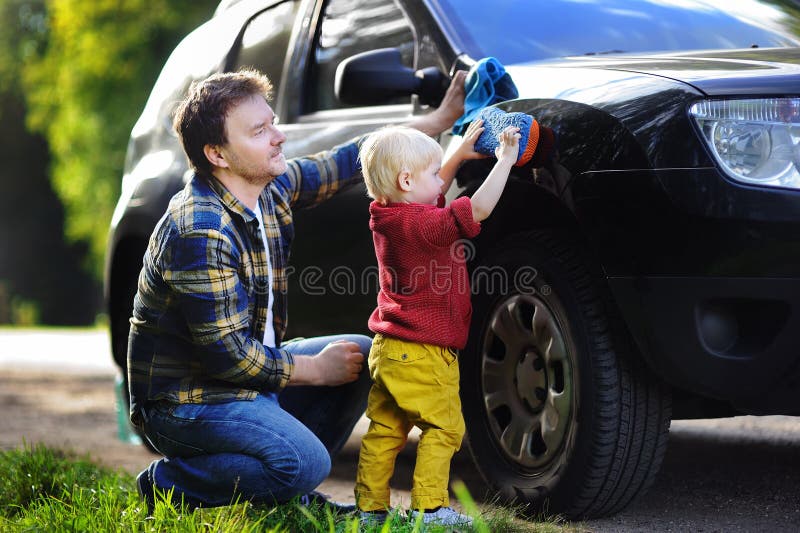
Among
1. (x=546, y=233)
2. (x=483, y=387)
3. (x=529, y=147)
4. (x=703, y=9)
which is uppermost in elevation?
(x=703, y=9)

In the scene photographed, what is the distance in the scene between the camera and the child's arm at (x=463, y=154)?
320 cm

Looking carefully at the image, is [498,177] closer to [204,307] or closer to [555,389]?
[555,389]

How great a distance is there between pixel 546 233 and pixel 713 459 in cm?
165

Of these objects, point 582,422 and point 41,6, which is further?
point 41,6

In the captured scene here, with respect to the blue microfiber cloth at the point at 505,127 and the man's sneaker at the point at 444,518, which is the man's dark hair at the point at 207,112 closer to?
the blue microfiber cloth at the point at 505,127

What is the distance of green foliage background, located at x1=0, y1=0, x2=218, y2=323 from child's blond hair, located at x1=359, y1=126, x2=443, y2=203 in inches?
865

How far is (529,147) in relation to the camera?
305cm

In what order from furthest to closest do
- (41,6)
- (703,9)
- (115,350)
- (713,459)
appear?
1. (41,6)
2. (115,350)
3. (713,459)
4. (703,9)

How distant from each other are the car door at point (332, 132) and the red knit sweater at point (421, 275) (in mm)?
599

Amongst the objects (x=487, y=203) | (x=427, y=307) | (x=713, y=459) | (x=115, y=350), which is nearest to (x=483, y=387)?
(x=427, y=307)

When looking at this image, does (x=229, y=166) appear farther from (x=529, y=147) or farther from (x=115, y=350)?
(x=115, y=350)

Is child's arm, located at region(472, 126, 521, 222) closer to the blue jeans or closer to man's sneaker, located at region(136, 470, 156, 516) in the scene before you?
the blue jeans

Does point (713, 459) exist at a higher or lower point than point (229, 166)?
lower

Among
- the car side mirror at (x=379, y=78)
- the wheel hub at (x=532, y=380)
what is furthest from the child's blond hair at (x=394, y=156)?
the wheel hub at (x=532, y=380)
